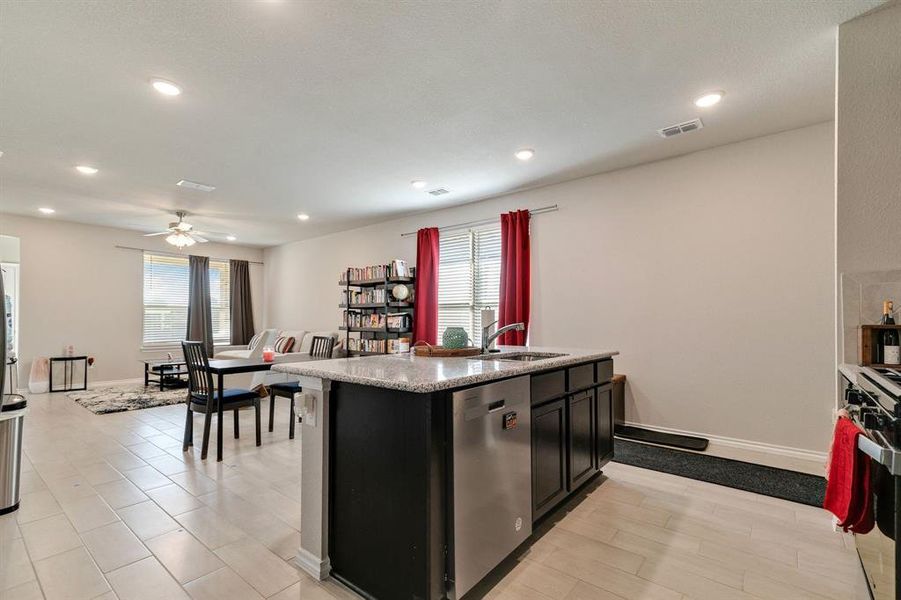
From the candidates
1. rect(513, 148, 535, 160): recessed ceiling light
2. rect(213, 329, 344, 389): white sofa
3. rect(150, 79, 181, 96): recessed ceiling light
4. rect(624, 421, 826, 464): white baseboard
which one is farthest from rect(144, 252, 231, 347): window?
rect(624, 421, 826, 464): white baseboard

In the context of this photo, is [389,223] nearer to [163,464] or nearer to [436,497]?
[163,464]

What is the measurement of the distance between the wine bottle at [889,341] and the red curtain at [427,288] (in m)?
4.33

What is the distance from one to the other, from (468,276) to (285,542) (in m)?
3.93

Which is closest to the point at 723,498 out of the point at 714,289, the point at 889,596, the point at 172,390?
the point at 889,596

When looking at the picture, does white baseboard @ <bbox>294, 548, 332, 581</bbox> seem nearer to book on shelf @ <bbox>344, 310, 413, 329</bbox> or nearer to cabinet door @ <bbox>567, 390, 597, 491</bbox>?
cabinet door @ <bbox>567, 390, 597, 491</bbox>

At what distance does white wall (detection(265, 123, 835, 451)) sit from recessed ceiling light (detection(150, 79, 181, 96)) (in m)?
3.54

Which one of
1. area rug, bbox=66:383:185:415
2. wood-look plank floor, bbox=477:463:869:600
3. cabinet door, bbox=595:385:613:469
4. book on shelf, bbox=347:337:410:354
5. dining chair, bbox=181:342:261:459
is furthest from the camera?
book on shelf, bbox=347:337:410:354

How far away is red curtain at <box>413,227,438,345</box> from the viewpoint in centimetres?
577

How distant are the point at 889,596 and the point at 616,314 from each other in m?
3.11

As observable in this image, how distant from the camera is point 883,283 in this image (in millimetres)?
2158

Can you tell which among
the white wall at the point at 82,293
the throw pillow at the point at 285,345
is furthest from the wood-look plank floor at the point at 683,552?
the white wall at the point at 82,293

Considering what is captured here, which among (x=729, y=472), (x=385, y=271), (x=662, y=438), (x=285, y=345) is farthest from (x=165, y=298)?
(x=729, y=472)

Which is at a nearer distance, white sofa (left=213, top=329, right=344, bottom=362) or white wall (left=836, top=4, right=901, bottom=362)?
white wall (left=836, top=4, right=901, bottom=362)

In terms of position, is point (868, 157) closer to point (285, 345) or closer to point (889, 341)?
point (889, 341)
